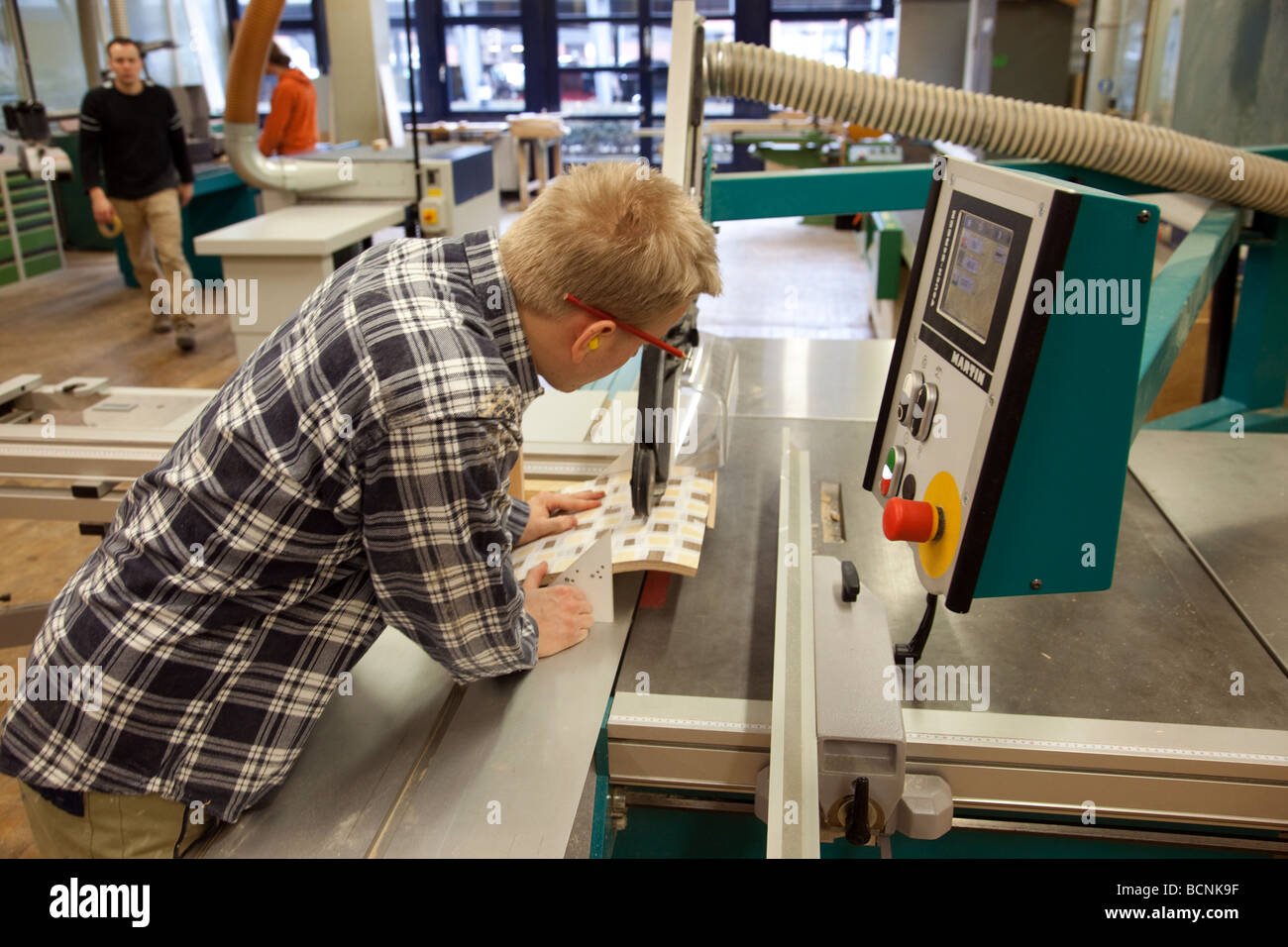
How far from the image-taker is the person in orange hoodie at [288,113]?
526cm

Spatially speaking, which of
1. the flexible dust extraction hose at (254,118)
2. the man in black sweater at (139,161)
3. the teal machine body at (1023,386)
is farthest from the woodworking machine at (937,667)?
the man in black sweater at (139,161)

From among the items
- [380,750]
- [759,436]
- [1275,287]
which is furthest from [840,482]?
[1275,287]

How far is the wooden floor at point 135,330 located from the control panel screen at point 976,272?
2.55 m

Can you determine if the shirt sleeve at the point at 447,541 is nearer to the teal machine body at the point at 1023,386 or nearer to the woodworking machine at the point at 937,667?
the woodworking machine at the point at 937,667

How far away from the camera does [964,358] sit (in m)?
1.03

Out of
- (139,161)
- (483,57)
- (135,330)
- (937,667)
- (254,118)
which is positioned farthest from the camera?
(483,57)

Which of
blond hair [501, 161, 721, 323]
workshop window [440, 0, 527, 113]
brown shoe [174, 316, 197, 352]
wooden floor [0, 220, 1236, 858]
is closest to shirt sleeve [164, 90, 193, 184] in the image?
brown shoe [174, 316, 197, 352]

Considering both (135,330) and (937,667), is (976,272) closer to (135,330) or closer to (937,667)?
(937,667)

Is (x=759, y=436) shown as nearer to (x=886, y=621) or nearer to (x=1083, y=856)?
(x=886, y=621)

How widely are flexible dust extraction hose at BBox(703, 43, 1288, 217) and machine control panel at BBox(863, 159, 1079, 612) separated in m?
0.60

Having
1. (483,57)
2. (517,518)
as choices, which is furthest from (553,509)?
(483,57)

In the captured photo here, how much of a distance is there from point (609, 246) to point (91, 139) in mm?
4949

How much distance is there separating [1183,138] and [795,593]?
4.42 ft

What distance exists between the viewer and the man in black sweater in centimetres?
482
